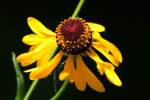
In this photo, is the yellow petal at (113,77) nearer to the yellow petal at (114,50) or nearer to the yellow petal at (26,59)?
the yellow petal at (114,50)

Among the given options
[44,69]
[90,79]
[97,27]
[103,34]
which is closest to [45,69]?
[44,69]

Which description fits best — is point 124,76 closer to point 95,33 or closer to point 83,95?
point 83,95

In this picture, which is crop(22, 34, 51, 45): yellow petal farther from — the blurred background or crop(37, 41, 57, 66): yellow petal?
the blurred background

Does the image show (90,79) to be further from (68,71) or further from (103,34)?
(103,34)

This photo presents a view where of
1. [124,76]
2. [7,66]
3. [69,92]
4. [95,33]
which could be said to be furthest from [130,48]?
[95,33]

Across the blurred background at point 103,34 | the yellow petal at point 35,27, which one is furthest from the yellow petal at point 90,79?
the blurred background at point 103,34

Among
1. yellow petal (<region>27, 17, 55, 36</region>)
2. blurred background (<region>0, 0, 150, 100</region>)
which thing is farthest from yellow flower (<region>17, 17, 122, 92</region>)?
blurred background (<region>0, 0, 150, 100</region>)
